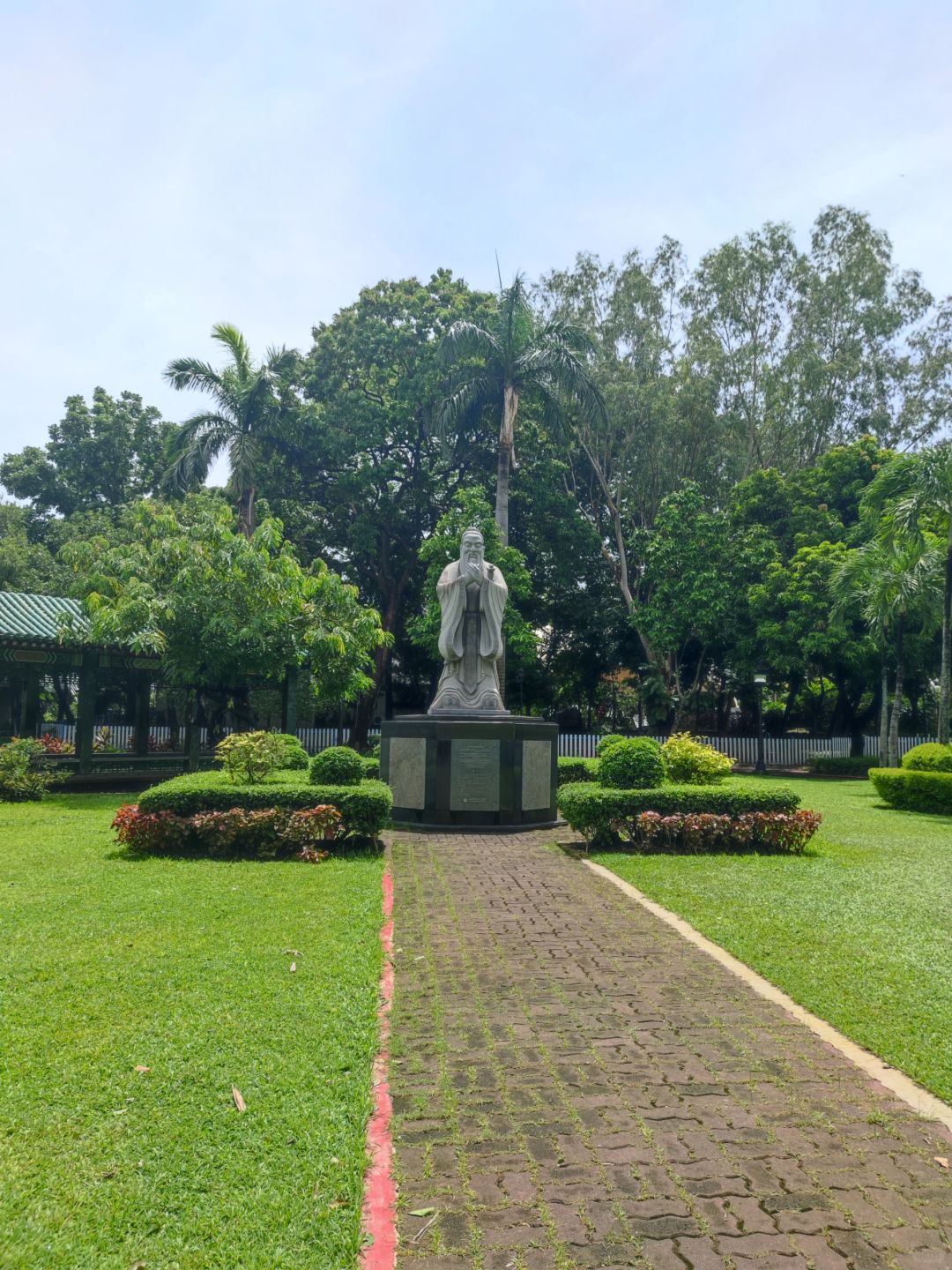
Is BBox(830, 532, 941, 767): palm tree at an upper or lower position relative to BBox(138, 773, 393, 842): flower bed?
upper

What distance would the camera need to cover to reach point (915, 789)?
16672 millimetres

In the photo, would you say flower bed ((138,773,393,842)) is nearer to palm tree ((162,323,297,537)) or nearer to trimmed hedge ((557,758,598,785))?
trimmed hedge ((557,758,598,785))

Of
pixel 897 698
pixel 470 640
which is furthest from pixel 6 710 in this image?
pixel 897 698

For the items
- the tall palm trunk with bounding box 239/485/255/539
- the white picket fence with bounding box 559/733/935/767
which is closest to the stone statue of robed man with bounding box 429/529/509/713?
the tall palm trunk with bounding box 239/485/255/539

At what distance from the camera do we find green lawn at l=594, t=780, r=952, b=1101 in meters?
4.71

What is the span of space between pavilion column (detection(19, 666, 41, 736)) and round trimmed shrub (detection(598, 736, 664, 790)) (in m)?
12.2

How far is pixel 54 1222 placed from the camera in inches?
111

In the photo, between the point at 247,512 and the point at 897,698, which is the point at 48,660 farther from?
the point at 897,698

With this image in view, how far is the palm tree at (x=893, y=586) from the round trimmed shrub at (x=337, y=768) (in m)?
13.4

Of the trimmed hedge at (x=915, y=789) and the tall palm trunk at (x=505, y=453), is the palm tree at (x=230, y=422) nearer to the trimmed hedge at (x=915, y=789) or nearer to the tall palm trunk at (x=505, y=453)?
the tall palm trunk at (x=505, y=453)

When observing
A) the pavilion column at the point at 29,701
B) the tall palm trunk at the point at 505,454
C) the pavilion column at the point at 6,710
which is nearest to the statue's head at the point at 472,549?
the pavilion column at the point at 29,701

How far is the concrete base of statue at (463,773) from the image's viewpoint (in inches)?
465

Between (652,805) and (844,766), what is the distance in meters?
20.0

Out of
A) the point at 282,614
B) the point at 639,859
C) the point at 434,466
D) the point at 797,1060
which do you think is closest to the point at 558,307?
the point at 434,466
